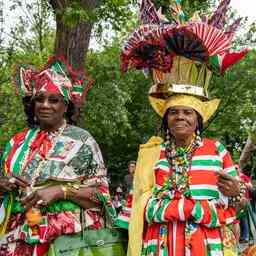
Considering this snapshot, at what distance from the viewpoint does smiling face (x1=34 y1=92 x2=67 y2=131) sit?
560 cm

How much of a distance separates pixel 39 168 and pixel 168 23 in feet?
4.80

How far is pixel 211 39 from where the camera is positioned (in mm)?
5020

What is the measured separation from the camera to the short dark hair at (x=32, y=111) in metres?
5.80

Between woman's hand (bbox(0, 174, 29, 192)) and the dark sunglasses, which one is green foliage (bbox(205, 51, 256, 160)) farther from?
woman's hand (bbox(0, 174, 29, 192))

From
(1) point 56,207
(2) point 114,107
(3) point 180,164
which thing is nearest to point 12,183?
(1) point 56,207

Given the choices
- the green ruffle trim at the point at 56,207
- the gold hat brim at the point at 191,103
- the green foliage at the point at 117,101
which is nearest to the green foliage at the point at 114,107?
the green foliage at the point at 117,101

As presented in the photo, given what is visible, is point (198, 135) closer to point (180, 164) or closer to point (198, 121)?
point (198, 121)

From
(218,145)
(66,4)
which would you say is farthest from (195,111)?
(66,4)

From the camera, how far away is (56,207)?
214 inches

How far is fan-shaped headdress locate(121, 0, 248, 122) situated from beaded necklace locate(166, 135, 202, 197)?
263 mm

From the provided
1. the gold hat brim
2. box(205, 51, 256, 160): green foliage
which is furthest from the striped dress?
box(205, 51, 256, 160): green foliage

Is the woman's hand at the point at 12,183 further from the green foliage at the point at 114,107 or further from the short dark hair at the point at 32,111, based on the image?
the green foliage at the point at 114,107

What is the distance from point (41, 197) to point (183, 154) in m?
1.09

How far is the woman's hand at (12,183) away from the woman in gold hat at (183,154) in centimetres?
84
